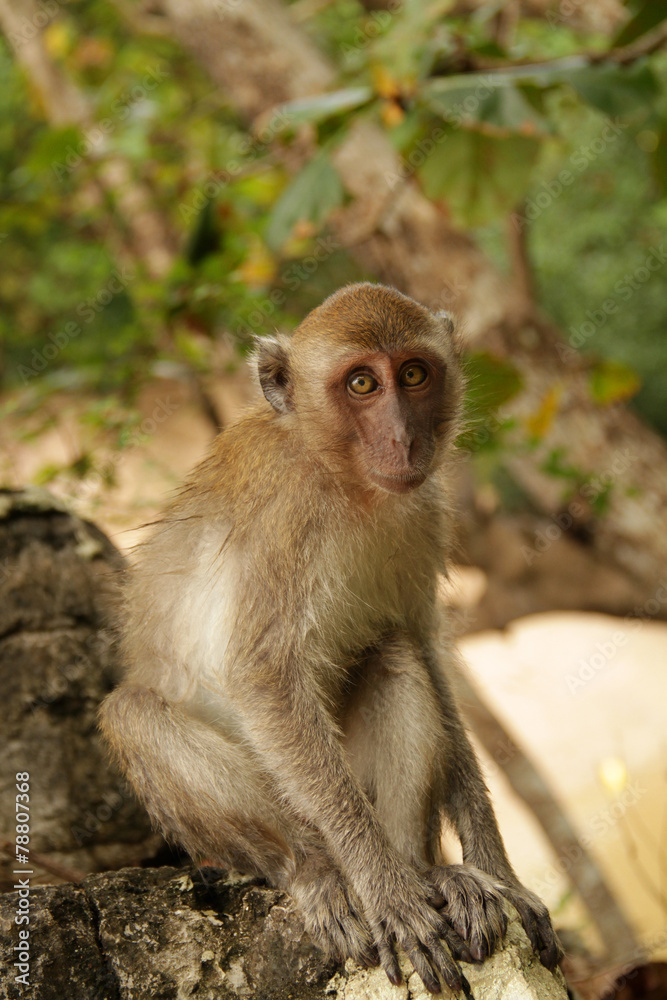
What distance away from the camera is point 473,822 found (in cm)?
334

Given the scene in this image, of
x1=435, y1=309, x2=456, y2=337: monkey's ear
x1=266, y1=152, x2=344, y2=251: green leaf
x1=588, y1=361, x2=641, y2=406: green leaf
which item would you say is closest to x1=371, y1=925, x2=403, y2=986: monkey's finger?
x1=435, y1=309, x2=456, y2=337: monkey's ear

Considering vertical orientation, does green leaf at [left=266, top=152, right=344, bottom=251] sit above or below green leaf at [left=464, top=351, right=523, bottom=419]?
above

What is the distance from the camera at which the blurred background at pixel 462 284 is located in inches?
192

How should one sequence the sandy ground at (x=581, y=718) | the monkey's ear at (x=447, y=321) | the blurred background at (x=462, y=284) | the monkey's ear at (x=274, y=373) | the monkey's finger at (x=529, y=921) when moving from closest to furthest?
the monkey's finger at (x=529, y=921), the monkey's ear at (x=274, y=373), the monkey's ear at (x=447, y=321), the blurred background at (x=462, y=284), the sandy ground at (x=581, y=718)

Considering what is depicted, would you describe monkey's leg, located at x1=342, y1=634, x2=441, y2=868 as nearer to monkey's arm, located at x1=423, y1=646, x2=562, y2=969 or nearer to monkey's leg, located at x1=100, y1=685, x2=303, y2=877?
monkey's arm, located at x1=423, y1=646, x2=562, y2=969

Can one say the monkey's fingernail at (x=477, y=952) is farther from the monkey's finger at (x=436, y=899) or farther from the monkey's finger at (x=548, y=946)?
the monkey's finger at (x=548, y=946)

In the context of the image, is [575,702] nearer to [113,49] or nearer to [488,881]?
[488,881]

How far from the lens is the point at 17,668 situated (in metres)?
4.01

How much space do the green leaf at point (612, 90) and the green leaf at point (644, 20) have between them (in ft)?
0.59

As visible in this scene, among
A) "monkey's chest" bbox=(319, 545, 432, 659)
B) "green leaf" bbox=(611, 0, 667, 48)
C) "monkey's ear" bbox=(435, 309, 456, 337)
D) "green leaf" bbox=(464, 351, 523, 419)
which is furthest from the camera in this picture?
"green leaf" bbox=(464, 351, 523, 419)

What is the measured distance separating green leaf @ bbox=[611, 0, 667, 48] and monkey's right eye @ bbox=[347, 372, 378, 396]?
2.56 meters

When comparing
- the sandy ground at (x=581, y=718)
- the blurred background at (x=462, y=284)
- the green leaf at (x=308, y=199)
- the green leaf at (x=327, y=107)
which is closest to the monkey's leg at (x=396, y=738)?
the blurred background at (x=462, y=284)

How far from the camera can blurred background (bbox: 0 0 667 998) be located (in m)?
4.89

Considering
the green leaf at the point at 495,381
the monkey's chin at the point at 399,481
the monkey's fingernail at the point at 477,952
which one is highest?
the green leaf at the point at 495,381
